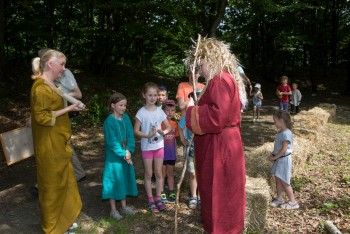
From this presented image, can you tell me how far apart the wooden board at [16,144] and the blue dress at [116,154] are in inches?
42.1

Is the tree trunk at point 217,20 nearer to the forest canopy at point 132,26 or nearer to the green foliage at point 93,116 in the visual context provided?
the forest canopy at point 132,26

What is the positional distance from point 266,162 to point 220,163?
2.67 meters

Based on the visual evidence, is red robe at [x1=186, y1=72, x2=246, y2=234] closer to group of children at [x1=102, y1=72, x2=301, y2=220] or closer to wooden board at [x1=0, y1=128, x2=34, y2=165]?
group of children at [x1=102, y1=72, x2=301, y2=220]

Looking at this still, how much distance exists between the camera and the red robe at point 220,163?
3115mm

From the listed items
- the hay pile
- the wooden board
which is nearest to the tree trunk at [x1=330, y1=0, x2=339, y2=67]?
the hay pile

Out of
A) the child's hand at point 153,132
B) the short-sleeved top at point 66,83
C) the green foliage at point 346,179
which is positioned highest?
the short-sleeved top at point 66,83

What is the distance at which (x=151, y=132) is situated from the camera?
450cm

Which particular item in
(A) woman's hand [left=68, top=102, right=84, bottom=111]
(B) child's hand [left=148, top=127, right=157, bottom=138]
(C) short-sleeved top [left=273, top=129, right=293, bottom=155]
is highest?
(A) woman's hand [left=68, top=102, right=84, bottom=111]

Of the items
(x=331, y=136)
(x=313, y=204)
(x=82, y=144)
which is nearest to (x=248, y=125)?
(x=331, y=136)

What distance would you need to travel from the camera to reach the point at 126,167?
454 centimetres

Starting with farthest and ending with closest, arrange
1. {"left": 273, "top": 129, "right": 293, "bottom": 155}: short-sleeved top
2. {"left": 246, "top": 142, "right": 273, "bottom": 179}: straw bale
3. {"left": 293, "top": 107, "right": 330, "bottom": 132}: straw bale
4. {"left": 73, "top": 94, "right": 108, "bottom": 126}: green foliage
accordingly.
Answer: {"left": 73, "top": 94, "right": 108, "bottom": 126}: green foliage
{"left": 293, "top": 107, "right": 330, "bottom": 132}: straw bale
{"left": 246, "top": 142, "right": 273, "bottom": 179}: straw bale
{"left": 273, "top": 129, "right": 293, "bottom": 155}: short-sleeved top

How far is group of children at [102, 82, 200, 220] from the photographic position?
14.3 feet

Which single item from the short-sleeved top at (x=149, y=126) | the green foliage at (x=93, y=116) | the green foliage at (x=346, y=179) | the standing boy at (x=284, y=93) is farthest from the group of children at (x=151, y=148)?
the standing boy at (x=284, y=93)

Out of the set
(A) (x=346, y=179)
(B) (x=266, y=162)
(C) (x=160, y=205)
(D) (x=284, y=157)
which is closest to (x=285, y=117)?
(D) (x=284, y=157)
